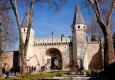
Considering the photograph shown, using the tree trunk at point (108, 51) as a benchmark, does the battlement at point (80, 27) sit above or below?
above

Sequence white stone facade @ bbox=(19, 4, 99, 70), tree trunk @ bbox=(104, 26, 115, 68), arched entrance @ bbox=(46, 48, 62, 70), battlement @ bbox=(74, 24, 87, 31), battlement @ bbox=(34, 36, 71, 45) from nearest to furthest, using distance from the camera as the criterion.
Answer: tree trunk @ bbox=(104, 26, 115, 68) → white stone facade @ bbox=(19, 4, 99, 70) → battlement @ bbox=(74, 24, 87, 31) → battlement @ bbox=(34, 36, 71, 45) → arched entrance @ bbox=(46, 48, 62, 70)

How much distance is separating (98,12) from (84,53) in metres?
38.2

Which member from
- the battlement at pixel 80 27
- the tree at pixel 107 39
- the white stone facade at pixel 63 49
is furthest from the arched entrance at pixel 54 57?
the tree at pixel 107 39

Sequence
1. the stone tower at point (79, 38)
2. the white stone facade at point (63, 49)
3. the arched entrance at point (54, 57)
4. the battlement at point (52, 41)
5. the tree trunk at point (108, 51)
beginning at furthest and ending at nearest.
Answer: the arched entrance at point (54, 57), the battlement at point (52, 41), the white stone facade at point (63, 49), the stone tower at point (79, 38), the tree trunk at point (108, 51)

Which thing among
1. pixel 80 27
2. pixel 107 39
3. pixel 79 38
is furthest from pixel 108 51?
pixel 80 27

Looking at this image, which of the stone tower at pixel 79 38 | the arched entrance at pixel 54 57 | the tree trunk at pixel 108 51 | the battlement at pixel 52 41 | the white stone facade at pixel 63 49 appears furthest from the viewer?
the arched entrance at pixel 54 57

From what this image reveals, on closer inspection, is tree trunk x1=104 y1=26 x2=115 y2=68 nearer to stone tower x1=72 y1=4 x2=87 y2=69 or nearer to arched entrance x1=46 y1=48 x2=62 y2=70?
stone tower x1=72 y1=4 x2=87 y2=69

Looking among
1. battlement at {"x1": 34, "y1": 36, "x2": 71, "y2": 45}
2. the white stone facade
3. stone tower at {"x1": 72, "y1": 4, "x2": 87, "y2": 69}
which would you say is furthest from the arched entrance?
stone tower at {"x1": 72, "y1": 4, "x2": 87, "y2": 69}

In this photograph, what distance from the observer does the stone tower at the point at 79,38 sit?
165ft

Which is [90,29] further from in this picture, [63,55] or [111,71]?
[111,71]

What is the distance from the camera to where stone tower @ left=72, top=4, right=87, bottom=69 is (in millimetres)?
50159

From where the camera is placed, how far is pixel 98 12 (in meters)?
12.4

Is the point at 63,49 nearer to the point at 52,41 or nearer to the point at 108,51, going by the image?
the point at 52,41

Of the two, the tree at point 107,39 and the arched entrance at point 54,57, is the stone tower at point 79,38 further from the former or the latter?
the tree at point 107,39
